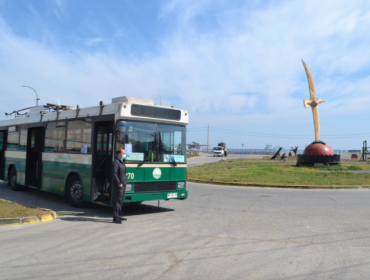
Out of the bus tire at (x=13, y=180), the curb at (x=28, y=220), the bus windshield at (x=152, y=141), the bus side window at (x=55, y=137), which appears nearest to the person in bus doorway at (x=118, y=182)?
the bus windshield at (x=152, y=141)

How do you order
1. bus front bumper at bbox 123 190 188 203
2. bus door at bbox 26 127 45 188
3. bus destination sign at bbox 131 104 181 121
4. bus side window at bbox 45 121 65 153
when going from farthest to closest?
bus door at bbox 26 127 45 188, bus side window at bbox 45 121 65 153, bus destination sign at bbox 131 104 181 121, bus front bumper at bbox 123 190 188 203

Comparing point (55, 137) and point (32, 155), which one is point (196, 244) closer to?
point (55, 137)

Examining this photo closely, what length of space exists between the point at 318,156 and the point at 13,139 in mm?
23787

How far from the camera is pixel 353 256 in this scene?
543cm

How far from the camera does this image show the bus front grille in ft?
28.9

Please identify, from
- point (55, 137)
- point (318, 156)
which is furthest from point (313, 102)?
point (55, 137)

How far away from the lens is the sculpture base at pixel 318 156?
28938 mm

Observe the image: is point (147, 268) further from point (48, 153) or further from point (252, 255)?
point (48, 153)

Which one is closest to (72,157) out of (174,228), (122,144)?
(122,144)

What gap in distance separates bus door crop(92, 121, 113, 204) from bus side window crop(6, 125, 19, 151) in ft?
20.5

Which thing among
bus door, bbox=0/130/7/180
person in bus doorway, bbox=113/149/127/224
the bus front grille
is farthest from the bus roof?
bus door, bbox=0/130/7/180

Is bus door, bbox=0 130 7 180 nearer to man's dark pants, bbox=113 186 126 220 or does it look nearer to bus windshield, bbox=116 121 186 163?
bus windshield, bbox=116 121 186 163

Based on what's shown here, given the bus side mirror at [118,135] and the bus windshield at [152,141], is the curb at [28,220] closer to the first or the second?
the bus windshield at [152,141]

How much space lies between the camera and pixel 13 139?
14320mm
